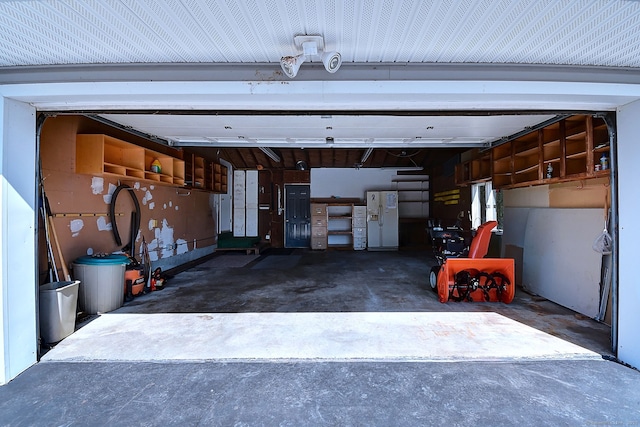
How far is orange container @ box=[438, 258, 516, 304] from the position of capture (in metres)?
3.75

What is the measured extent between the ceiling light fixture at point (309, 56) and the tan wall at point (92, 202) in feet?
9.67

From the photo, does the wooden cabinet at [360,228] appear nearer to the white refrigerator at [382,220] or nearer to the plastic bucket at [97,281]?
the white refrigerator at [382,220]

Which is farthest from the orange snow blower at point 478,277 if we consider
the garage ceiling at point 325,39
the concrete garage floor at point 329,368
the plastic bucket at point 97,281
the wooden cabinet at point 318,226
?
the wooden cabinet at point 318,226

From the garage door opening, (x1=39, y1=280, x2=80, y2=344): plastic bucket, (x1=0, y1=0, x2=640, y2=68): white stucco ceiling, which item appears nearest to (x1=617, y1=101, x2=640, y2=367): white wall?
the garage door opening

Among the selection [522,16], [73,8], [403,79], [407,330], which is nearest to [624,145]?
[522,16]

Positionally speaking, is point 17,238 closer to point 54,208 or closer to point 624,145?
point 54,208

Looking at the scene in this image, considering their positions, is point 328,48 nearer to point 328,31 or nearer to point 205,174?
point 328,31

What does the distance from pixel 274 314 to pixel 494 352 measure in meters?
2.19

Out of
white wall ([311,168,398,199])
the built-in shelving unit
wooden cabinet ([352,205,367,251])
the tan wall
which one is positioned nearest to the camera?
the tan wall

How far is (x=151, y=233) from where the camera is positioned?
5195 mm

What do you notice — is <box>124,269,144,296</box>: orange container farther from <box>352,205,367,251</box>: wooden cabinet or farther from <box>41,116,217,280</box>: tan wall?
<box>352,205,367,251</box>: wooden cabinet

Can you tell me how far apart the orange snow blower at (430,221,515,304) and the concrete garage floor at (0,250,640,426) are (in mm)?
177

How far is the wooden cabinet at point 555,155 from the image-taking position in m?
3.08

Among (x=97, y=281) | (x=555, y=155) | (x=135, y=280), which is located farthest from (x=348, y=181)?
(x=97, y=281)
